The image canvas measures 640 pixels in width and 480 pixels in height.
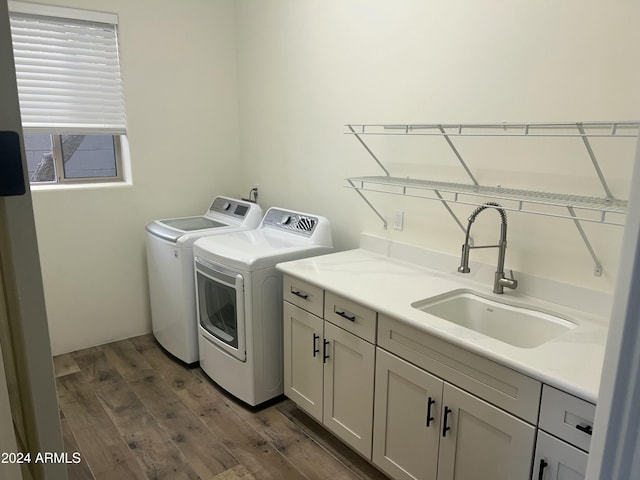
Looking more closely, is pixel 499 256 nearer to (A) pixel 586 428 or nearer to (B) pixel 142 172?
(A) pixel 586 428

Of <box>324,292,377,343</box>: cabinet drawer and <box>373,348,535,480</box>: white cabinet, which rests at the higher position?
<box>324,292,377,343</box>: cabinet drawer

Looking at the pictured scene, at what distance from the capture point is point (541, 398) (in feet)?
4.58

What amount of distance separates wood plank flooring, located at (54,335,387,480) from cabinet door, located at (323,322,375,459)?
0.18 m

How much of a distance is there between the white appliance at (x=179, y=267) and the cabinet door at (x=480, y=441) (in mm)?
1862

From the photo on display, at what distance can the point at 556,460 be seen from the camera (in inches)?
54.2

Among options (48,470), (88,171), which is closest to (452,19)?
(48,470)

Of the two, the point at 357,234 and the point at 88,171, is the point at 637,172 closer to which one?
the point at 357,234

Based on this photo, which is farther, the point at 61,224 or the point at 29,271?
the point at 61,224

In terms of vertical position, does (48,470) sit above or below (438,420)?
above

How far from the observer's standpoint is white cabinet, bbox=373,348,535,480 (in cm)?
151

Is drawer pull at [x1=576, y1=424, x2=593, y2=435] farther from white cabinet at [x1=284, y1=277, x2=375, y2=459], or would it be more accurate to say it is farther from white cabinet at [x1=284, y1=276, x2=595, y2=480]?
white cabinet at [x1=284, y1=277, x2=375, y2=459]

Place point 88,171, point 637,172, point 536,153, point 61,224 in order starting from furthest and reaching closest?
point 88,171 → point 61,224 → point 536,153 → point 637,172

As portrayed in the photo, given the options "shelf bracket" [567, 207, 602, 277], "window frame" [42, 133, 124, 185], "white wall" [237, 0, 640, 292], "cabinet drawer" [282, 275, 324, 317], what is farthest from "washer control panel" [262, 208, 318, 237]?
"shelf bracket" [567, 207, 602, 277]

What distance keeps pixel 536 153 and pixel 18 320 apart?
1.88 metres
